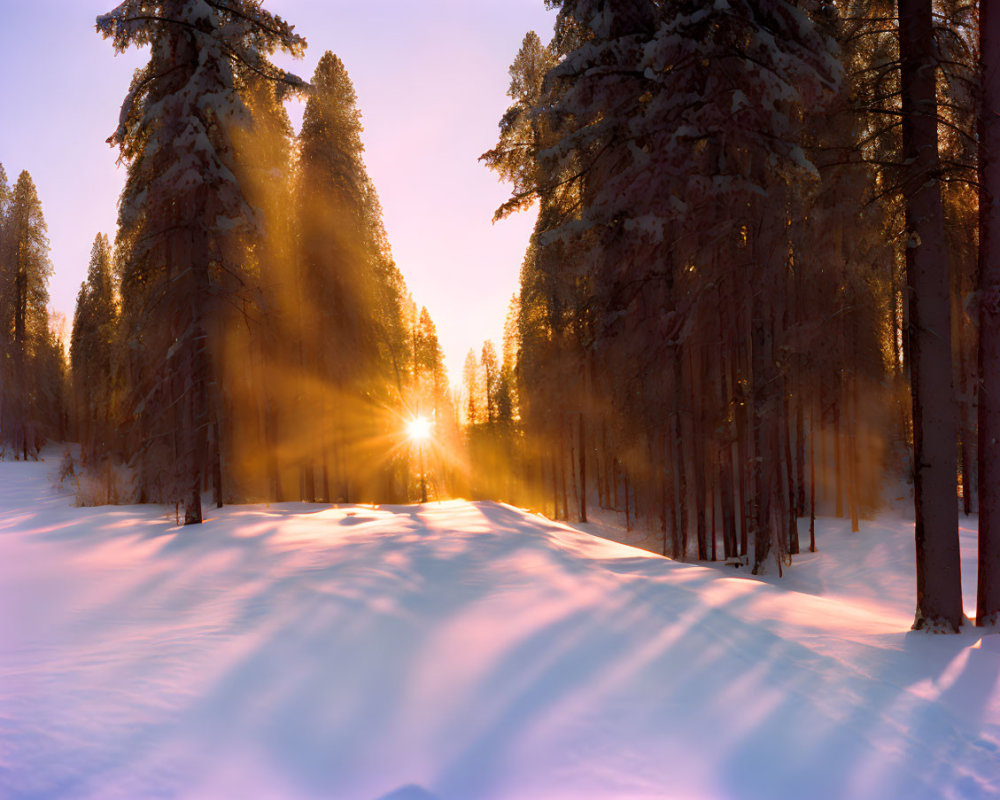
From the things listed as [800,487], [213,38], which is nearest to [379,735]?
[213,38]

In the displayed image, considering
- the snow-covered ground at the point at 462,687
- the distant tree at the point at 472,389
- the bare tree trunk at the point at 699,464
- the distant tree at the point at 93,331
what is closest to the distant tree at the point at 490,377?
the distant tree at the point at 472,389

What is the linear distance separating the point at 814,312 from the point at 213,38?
16327 millimetres

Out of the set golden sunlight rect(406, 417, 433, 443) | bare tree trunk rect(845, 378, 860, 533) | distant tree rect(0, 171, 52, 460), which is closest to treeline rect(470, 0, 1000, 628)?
bare tree trunk rect(845, 378, 860, 533)

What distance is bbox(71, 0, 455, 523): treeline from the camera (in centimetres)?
1147

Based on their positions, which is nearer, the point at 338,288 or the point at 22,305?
the point at 338,288

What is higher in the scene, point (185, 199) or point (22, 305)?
point (22, 305)

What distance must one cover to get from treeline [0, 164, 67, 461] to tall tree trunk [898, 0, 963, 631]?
42967mm

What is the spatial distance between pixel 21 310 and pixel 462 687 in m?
42.2

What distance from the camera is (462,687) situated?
184 inches

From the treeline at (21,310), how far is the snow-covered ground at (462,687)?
34.5m

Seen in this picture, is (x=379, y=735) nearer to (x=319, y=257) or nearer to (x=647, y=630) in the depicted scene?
(x=647, y=630)

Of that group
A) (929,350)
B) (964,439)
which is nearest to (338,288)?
(929,350)

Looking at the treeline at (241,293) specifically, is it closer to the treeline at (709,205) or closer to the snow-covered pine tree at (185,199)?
the snow-covered pine tree at (185,199)

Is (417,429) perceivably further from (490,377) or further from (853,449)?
(490,377)
